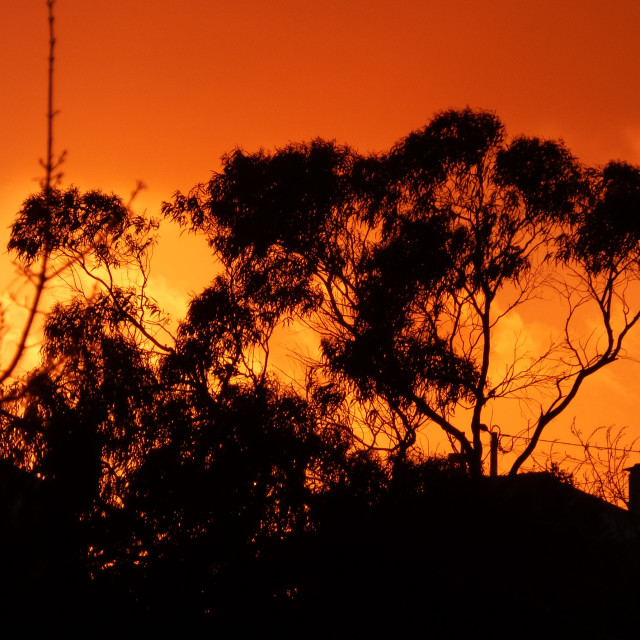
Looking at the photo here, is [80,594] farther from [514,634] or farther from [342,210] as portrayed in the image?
[342,210]

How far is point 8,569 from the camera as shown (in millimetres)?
8031

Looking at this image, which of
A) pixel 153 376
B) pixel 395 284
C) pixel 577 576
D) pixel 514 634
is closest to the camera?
pixel 514 634

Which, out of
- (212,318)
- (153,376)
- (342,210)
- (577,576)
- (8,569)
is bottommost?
(8,569)

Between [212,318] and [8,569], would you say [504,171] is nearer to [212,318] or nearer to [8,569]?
[212,318]

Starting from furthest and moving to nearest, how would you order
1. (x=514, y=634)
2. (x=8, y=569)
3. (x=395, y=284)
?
(x=395, y=284) → (x=514, y=634) → (x=8, y=569)

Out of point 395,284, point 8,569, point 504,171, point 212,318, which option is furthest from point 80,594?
point 504,171

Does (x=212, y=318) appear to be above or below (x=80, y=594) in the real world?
above

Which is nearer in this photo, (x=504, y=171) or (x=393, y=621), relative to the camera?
(x=393, y=621)

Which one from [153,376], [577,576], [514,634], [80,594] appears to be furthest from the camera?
[153,376]

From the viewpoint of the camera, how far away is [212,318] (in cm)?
1830

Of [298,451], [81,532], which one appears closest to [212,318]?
[298,451]

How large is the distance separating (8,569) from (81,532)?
6.01 m

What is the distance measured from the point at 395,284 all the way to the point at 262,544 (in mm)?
5392

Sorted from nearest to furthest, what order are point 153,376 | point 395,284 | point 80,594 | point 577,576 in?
point 80,594, point 577,576, point 153,376, point 395,284
